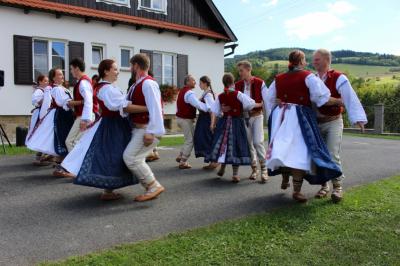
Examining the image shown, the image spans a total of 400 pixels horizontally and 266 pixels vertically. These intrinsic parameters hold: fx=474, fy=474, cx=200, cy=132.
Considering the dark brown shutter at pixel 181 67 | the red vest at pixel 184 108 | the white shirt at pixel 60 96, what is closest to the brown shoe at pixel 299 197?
the red vest at pixel 184 108

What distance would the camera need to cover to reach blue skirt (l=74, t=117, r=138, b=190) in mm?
5844

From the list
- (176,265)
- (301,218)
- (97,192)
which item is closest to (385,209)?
(301,218)

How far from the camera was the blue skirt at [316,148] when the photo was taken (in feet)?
18.8

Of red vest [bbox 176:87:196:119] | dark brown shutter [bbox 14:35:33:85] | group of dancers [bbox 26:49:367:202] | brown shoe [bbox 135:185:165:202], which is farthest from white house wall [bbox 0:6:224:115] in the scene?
brown shoe [bbox 135:185:165:202]

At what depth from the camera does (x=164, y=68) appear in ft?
65.9

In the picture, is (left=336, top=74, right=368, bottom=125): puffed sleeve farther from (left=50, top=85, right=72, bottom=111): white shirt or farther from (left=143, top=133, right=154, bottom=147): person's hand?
(left=50, top=85, right=72, bottom=111): white shirt

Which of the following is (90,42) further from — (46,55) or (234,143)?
(234,143)

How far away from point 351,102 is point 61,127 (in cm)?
508

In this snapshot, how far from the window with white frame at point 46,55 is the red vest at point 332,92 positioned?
11992 mm

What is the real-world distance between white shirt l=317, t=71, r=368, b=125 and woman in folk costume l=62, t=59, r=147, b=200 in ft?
8.30

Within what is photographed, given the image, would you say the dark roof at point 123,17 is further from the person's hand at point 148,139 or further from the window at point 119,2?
the person's hand at point 148,139

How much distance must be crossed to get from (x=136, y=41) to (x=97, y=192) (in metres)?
12.9

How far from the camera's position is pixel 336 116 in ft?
20.7

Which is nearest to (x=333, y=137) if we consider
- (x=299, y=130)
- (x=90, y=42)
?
(x=299, y=130)
